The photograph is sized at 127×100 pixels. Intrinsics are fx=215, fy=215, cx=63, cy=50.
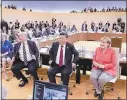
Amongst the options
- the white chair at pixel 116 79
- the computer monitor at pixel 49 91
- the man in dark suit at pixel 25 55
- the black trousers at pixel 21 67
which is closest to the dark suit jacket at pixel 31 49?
the man in dark suit at pixel 25 55

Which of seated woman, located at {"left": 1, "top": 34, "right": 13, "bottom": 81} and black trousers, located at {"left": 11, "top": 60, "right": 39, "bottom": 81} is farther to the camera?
seated woman, located at {"left": 1, "top": 34, "right": 13, "bottom": 81}

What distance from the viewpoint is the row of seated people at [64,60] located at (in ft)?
11.3

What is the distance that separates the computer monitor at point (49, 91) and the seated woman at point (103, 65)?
2.12 metres

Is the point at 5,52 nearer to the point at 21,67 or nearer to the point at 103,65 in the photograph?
the point at 21,67

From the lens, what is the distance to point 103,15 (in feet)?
A: 45.0

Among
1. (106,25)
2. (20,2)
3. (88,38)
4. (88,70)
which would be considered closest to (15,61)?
(88,70)

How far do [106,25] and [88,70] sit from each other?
936cm

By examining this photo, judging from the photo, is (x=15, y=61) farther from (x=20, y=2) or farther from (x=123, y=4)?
(x=123, y=4)

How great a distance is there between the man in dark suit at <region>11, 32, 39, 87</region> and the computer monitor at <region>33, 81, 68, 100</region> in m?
2.62

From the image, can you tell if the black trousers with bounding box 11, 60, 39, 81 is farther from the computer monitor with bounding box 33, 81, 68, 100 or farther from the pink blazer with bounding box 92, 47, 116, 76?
the computer monitor with bounding box 33, 81, 68, 100

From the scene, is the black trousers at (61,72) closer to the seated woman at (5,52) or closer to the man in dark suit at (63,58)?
the man in dark suit at (63,58)

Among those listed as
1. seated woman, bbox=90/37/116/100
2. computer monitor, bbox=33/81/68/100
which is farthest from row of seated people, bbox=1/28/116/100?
computer monitor, bbox=33/81/68/100

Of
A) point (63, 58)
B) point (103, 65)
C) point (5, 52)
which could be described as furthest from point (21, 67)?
point (103, 65)

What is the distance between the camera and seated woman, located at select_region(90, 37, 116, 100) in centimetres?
342
